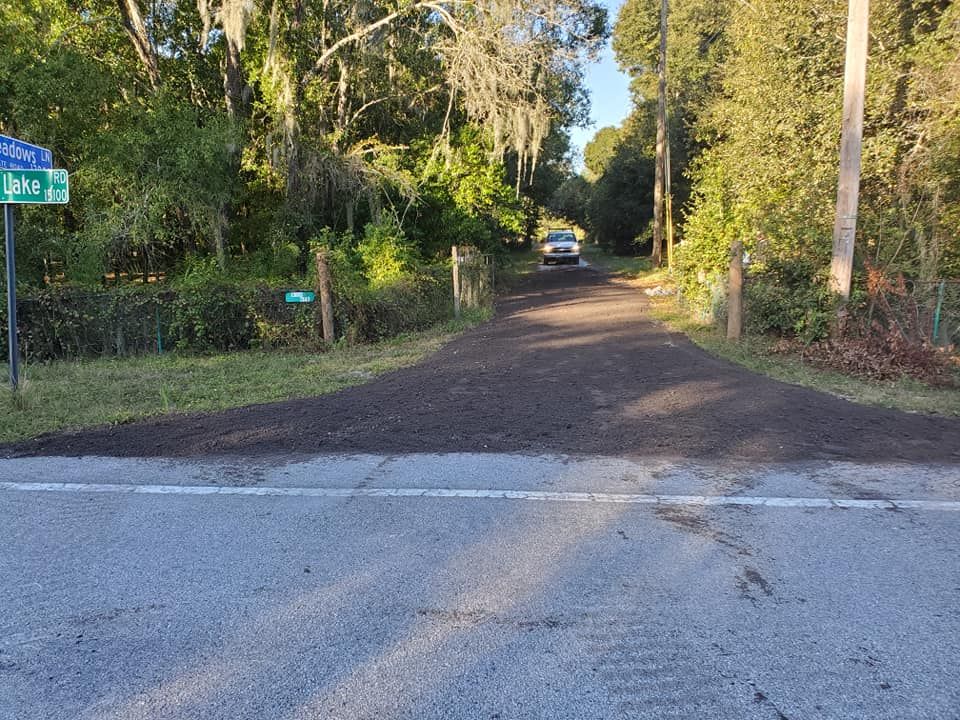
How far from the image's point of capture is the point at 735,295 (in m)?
13.1

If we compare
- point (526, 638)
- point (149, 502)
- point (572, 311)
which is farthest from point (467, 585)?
point (572, 311)

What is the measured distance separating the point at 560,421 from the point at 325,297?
21.4 ft

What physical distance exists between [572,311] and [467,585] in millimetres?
14121

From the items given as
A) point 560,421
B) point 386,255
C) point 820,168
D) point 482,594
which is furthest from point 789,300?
point 482,594

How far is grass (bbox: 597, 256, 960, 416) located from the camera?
8.10 m

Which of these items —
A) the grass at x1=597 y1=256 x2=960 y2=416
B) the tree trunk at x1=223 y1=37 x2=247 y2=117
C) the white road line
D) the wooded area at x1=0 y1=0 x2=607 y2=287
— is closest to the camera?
the white road line

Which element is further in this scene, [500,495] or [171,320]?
[171,320]

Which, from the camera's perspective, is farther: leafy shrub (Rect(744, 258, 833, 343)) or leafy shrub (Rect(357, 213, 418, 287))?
leafy shrub (Rect(357, 213, 418, 287))

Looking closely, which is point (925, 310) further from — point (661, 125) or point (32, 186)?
point (661, 125)

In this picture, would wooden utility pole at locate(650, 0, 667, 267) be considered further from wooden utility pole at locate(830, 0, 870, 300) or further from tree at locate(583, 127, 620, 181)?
tree at locate(583, 127, 620, 181)

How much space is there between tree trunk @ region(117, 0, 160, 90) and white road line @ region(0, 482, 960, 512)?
51.1 feet

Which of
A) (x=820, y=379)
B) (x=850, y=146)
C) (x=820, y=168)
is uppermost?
(x=820, y=168)

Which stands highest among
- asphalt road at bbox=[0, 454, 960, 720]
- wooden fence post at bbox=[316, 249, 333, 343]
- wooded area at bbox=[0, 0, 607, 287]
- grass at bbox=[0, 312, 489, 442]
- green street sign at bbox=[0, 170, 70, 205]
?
wooded area at bbox=[0, 0, 607, 287]

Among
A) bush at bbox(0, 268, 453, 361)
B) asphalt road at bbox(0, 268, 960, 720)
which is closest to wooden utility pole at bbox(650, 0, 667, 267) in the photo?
bush at bbox(0, 268, 453, 361)
